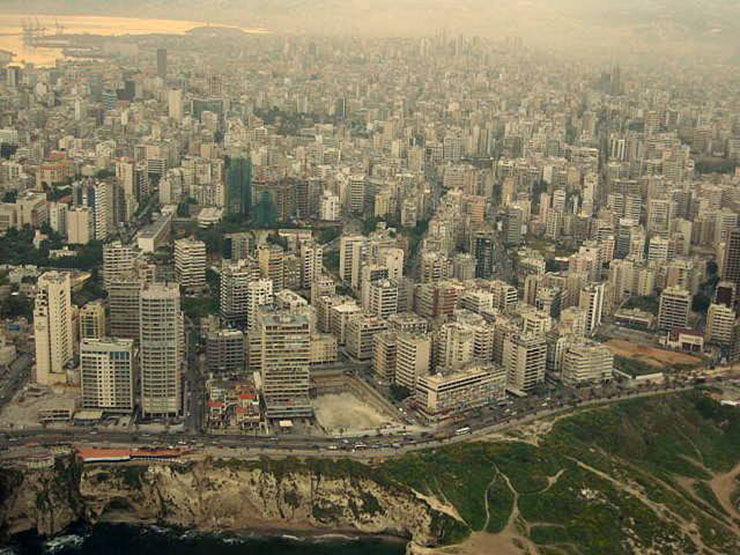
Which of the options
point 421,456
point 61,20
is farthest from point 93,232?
point 421,456

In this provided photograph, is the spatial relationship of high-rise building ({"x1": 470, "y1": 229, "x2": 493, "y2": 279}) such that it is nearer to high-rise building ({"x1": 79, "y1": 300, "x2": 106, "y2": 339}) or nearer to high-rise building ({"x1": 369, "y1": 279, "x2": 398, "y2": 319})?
high-rise building ({"x1": 369, "y1": 279, "x2": 398, "y2": 319})

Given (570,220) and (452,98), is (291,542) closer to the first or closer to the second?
(570,220)

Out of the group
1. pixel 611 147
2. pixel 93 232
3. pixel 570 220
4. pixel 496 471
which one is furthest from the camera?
pixel 611 147

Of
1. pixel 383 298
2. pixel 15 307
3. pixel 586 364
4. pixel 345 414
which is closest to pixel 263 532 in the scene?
pixel 345 414

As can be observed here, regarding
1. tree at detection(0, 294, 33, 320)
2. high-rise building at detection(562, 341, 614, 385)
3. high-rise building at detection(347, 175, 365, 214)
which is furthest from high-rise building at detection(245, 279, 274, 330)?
high-rise building at detection(347, 175, 365, 214)

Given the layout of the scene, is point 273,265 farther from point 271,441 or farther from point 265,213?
point 271,441

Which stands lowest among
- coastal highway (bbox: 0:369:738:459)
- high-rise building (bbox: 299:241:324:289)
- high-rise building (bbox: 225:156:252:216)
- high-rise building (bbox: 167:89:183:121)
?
coastal highway (bbox: 0:369:738:459)
